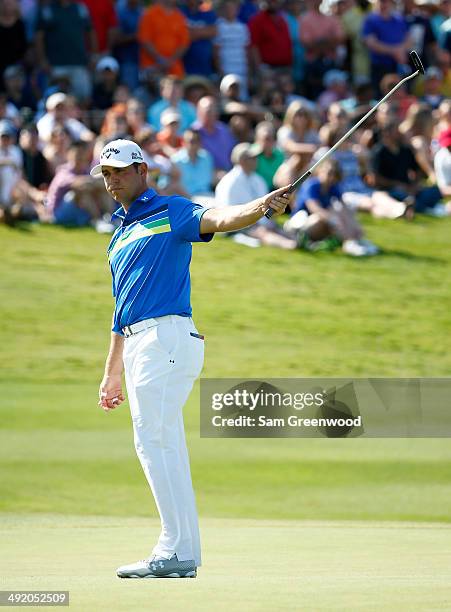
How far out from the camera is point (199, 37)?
812 inches

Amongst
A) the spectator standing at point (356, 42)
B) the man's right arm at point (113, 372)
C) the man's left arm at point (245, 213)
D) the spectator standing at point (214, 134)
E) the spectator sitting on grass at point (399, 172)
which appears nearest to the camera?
the man's left arm at point (245, 213)

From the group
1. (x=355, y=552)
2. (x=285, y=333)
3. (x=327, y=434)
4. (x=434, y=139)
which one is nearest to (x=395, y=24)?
(x=434, y=139)

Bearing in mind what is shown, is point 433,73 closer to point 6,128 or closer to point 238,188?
point 238,188

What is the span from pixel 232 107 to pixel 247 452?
828cm

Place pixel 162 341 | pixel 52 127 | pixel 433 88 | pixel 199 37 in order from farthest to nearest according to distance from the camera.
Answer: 1. pixel 433 88
2. pixel 199 37
3. pixel 52 127
4. pixel 162 341

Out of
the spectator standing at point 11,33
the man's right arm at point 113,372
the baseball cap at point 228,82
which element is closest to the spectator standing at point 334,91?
the baseball cap at point 228,82

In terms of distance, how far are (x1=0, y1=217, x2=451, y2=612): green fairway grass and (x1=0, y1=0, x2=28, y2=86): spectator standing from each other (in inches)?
93.1

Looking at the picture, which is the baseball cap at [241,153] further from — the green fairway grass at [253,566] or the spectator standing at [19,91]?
the green fairway grass at [253,566]

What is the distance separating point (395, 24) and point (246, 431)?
10343mm

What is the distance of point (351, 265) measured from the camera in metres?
18.2

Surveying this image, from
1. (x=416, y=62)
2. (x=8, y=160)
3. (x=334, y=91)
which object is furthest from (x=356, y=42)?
(x=416, y=62)

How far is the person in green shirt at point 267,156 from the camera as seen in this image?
62.0ft

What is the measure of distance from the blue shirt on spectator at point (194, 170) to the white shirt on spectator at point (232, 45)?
2.68m

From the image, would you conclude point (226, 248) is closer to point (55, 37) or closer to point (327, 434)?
point (55, 37)
